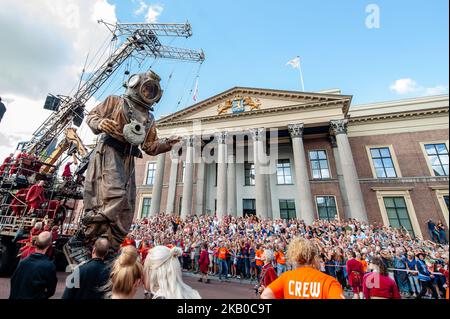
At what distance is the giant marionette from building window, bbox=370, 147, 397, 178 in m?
23.9

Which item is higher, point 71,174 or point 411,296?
point 71,174

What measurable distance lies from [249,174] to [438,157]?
17913mm

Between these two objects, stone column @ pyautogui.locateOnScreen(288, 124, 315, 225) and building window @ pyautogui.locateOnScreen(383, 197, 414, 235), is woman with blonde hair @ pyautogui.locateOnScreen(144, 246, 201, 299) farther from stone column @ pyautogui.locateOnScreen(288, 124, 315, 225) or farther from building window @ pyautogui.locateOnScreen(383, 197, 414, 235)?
building window @ pyautogui.locateOnScreen(383, 197, 414, 235)

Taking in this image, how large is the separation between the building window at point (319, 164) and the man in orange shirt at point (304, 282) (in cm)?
2238

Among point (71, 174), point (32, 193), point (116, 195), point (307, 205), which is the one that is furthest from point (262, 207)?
point (116, 195)

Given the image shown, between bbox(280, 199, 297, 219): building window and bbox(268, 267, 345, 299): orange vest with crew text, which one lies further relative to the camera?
bbox(280, 199, 297, 219): building window

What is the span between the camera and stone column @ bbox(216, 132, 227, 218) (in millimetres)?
18156

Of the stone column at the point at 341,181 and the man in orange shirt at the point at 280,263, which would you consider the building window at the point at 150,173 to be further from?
the stone column at the point at 341,181

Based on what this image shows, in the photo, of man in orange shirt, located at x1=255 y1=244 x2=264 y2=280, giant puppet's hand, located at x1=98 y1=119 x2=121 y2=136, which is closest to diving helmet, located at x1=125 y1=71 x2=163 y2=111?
giant puppet's hand, located at x1=98 y1=119 x2=121 y2=136

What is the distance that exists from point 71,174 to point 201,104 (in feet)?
51.2

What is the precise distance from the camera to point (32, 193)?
7.35 metres

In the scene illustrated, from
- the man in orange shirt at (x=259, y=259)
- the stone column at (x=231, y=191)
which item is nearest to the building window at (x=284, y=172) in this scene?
the stone column at (x=231, y=191)

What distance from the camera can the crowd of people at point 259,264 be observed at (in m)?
1.62
